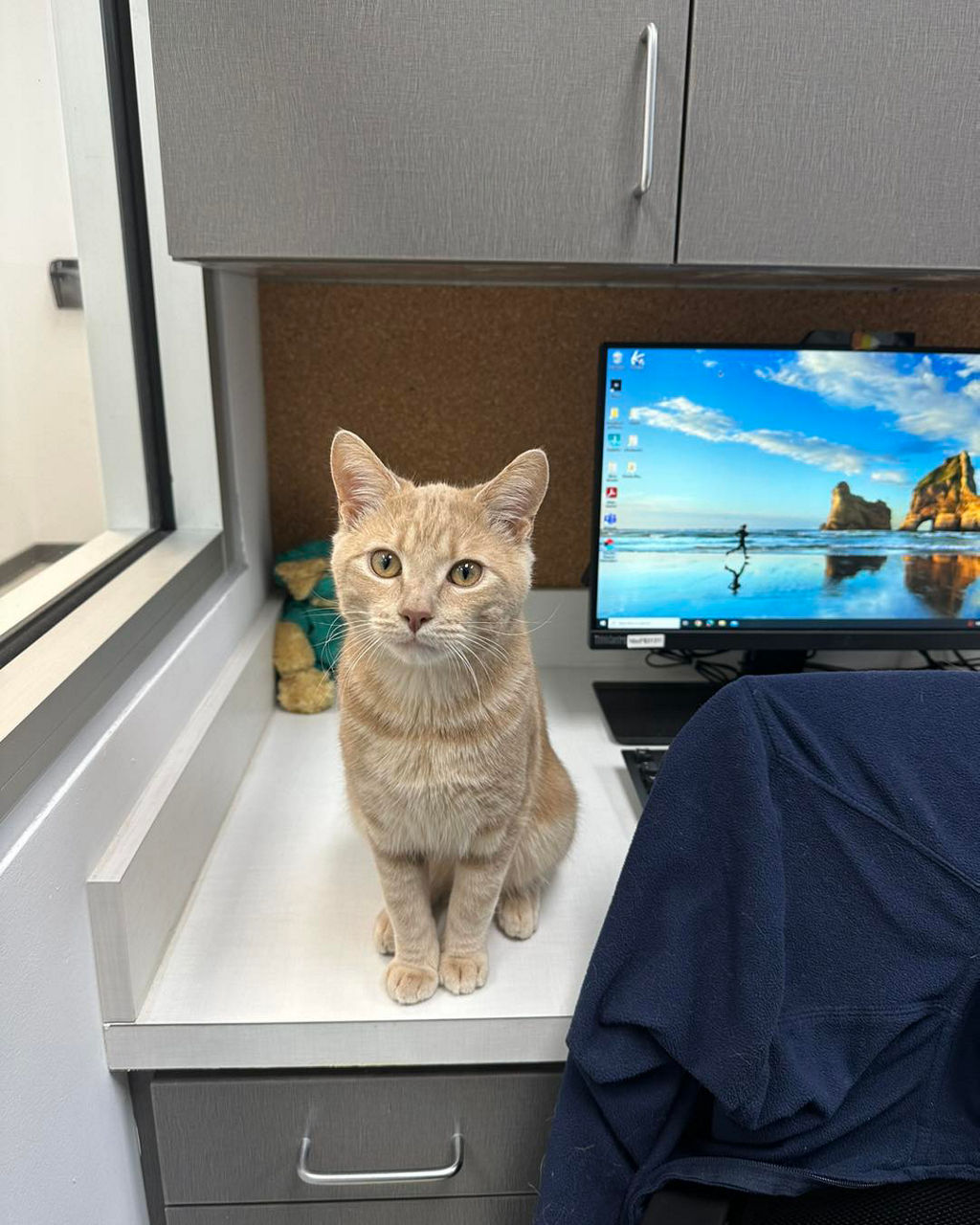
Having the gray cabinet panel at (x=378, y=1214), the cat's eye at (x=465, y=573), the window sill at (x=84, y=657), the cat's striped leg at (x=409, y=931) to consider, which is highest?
the cat's eye at (x=465, y=573)

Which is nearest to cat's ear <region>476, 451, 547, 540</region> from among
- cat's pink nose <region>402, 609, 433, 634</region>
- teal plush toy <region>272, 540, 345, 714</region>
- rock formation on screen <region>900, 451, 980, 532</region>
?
cat's pink nose <region>402, 609, 433, 634</region>

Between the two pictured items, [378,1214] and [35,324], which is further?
[35,324]

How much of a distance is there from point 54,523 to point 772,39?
82cm

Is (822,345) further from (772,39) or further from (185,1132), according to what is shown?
(185,1132)

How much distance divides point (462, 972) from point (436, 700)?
22cm

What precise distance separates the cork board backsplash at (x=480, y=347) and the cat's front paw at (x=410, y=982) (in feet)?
2.30

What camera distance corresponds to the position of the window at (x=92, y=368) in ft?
2.45

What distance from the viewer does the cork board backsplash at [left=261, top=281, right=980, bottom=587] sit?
3.65ft

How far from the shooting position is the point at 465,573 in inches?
26.9

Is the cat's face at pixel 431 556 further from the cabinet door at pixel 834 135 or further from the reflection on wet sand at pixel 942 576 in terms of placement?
the reflection on wet sand at pixel 942 576

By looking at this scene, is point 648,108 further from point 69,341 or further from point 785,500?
point 69,341

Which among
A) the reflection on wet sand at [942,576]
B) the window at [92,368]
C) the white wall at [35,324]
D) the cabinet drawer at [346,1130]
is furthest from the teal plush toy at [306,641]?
the reflection on wet sand at [942,576]

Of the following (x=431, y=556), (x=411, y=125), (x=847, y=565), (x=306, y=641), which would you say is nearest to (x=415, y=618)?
(x=431, y=556)

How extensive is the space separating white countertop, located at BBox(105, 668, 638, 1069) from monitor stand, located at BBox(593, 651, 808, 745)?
0.13m
